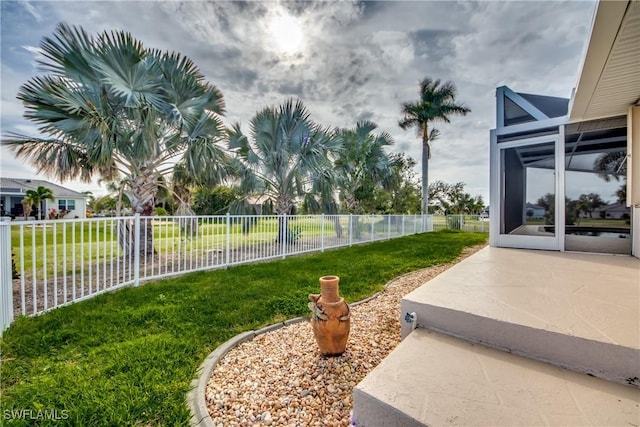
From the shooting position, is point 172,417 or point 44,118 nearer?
point 172,417

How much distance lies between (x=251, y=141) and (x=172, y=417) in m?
7.76

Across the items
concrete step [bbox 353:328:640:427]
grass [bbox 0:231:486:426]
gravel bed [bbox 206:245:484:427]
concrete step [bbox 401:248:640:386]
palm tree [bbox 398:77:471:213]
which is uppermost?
palm tree [bbox 398:77:471:213]

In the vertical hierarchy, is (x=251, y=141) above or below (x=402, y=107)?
below

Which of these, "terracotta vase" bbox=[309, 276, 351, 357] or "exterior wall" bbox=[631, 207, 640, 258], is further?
"exterior wall" bbox=[631, 207, 640, 258]

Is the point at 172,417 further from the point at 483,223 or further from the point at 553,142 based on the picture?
the point at 483,223

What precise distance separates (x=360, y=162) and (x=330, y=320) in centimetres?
1085

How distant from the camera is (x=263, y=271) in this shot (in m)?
5.56

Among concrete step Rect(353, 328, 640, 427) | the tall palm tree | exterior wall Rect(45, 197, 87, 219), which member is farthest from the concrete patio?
exterior wall Rect(45, 197, 87, 219)

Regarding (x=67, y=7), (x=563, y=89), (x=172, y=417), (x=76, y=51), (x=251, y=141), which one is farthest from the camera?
(x=251, y=141)

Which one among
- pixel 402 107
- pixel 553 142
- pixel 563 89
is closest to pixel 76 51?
pixel 553 142

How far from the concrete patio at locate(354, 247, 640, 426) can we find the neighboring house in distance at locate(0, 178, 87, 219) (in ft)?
100

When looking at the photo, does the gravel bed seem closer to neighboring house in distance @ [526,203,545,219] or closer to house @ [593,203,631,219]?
neighboring house in distance @ [526,203,545,219]

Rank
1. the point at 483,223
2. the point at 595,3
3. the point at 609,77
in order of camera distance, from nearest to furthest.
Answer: the point at 595,3, the point at 609,77, the point at 483,223

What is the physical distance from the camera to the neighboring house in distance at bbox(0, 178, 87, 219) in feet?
72.2
